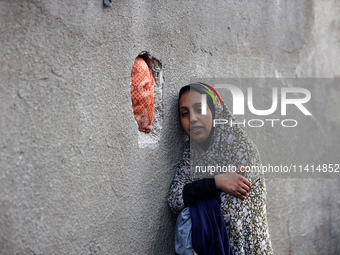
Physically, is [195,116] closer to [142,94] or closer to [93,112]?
[142,94]

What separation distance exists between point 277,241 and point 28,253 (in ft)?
7.18

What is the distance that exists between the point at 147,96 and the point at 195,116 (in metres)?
0.30

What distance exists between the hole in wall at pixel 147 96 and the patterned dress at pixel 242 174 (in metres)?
0.26

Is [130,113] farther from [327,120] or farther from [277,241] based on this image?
[327,120]

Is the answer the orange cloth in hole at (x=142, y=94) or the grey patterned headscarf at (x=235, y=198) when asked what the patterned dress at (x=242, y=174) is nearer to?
the grey patterned headscarf at (x=235, y=198)

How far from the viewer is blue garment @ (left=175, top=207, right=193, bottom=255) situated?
6.85 feet

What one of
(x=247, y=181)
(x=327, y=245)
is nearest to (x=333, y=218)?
(x=327, y=245)

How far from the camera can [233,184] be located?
2.10 meters

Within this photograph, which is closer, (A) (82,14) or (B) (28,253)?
(B) (28,253)

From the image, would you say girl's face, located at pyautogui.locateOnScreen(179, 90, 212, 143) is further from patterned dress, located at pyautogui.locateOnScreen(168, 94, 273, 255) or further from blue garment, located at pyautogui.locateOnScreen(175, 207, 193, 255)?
blue garment, located at pyautogui.locateOnScreen(175, 207, 193, 255)

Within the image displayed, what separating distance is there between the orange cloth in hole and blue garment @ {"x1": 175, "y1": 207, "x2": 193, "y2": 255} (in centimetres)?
50

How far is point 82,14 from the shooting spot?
179 cm

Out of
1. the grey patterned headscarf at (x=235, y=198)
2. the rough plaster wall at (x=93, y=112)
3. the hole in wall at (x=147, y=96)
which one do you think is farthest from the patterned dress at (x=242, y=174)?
the hole in wall at (x=147, y=96)

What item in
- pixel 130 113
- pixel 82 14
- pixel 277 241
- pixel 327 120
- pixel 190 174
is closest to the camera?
pixel 82 14
